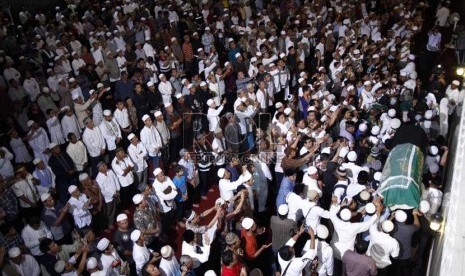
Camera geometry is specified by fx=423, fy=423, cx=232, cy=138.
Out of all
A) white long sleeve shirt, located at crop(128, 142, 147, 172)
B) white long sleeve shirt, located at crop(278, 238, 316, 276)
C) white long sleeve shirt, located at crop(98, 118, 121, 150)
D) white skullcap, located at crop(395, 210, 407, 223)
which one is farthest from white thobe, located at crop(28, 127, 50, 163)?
white skullcap, located at crop(395, 210, 407, 223)

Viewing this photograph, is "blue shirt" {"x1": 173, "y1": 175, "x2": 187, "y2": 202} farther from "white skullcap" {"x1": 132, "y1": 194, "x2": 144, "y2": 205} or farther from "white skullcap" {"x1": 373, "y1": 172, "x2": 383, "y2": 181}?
"white skullcap" {"x1": 373, "y1": 172, "x2": 383, "y2": 181}

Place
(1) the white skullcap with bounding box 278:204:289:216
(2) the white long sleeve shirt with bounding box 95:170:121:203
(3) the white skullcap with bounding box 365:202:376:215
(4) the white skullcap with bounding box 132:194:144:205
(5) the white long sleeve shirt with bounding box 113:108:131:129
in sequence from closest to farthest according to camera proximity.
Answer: (3) the white skullcap with bounding box 365:202:376:215, (1) the white skullcap with bounding box 278:204:289:216, (4) the white skullcap with bounding box 132:194:144:205, (2) the white long sleeve shirt with bounding box 95:170:121:203, (5) the white long sleeve shirt with bounding box 113:108:131:129

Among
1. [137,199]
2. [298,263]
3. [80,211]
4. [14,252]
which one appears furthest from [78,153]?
[298,263]

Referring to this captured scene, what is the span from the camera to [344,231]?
5.28m

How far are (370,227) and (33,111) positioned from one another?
22.0 feet

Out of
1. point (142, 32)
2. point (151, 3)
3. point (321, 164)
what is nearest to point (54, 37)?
point (142, 32)

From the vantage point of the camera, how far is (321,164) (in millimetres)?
6848

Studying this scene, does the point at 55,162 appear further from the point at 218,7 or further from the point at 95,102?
the point at 218,7

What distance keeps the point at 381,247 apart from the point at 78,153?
5.20m

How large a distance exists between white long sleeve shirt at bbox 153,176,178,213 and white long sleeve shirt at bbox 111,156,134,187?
880 mm

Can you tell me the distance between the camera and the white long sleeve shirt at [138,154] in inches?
287

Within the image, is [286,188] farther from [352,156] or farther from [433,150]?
[433,150]

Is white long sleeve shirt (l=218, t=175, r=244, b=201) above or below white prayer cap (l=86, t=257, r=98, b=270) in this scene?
below

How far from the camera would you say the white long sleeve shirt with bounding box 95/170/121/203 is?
667 cm
